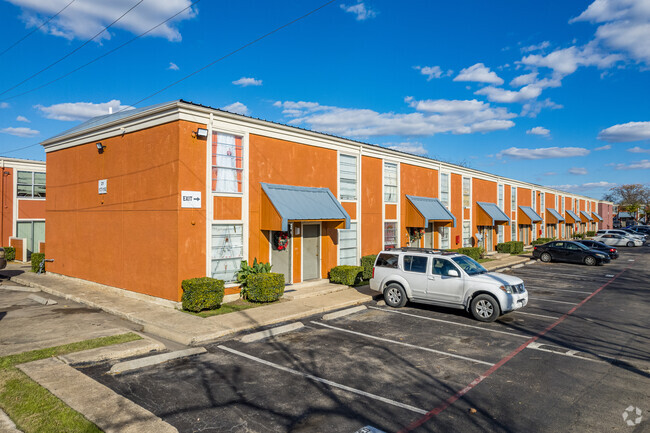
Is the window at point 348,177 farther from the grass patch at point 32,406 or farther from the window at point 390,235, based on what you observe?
the grass patch at point 32,406

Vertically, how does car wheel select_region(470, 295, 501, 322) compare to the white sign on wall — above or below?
below

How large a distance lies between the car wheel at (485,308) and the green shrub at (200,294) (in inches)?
304

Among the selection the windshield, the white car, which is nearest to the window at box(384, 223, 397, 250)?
the windshield

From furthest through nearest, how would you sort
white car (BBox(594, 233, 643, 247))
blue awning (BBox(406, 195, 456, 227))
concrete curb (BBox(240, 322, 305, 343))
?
1. white car (BBox(594, 233, 643, 247))
2. blue awning (BBox(406, 195, 456, 227))
3. concrete curb (BBox(240, 322, 305, 343))

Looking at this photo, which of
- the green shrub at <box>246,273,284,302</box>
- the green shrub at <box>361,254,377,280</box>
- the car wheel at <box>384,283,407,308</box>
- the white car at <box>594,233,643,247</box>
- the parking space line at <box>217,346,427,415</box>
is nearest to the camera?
the parking space line at <box>217,346,427,415</box>

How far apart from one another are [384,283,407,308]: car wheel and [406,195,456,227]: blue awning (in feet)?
29.7

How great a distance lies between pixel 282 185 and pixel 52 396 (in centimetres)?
1025

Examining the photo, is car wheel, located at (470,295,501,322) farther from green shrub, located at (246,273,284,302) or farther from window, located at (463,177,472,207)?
window, located at (463,177,472,207)

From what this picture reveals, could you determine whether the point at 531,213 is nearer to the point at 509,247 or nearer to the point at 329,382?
the point at 509,247

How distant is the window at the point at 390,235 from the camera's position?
69.1 ft

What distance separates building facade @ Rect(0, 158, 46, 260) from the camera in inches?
996

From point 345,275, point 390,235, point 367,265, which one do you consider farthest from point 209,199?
point 390,235

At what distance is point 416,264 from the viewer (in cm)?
1297

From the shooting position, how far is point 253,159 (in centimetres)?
1444
